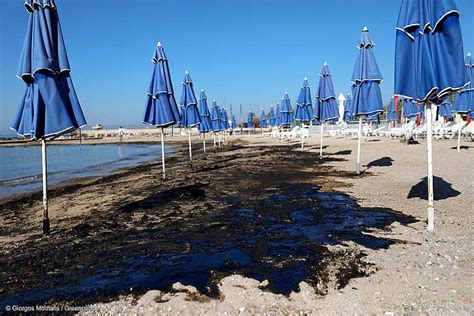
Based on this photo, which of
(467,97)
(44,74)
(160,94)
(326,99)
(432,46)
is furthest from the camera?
(326,99)

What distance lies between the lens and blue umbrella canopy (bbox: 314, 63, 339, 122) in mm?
14883

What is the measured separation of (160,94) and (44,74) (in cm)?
550

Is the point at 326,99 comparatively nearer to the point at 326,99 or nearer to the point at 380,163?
the point at 326,99

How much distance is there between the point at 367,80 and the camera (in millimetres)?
10414

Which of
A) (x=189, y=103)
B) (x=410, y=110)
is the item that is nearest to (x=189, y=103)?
(x=189, y=103)

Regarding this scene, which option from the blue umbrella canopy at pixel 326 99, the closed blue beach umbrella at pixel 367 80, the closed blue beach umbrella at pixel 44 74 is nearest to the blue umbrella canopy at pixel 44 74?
the closed blue beach umbrella at pixel 44 74

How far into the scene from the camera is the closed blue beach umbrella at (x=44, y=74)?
5461mm

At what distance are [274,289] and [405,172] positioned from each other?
8.92m

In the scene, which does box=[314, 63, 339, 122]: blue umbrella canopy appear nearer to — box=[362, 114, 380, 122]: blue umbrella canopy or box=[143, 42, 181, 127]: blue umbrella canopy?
box=[362, 114, 380, 122]: blue umbrella canopy

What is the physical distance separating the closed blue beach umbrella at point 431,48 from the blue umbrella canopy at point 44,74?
207 inches

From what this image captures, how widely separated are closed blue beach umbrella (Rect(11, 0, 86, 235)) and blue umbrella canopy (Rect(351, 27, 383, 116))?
7.96 meters

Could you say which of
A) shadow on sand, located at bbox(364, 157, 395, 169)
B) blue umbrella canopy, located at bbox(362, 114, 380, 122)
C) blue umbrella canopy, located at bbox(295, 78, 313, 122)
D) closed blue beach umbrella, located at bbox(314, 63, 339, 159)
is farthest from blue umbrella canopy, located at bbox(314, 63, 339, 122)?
blue umbrella canopy, located at bbox(295, 78, 313, 122)

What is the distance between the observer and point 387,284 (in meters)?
3.62

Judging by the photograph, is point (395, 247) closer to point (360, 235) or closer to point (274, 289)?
point (360, 235)
